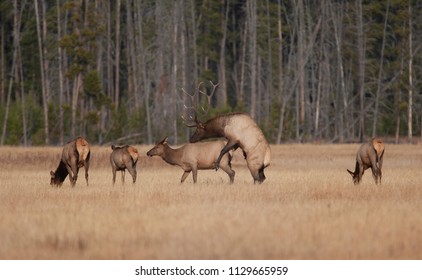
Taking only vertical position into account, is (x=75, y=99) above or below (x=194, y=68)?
below

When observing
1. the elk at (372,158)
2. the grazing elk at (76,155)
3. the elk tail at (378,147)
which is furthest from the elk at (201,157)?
the elk tail at (378,147)

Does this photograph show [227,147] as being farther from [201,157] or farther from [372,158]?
[372,158]

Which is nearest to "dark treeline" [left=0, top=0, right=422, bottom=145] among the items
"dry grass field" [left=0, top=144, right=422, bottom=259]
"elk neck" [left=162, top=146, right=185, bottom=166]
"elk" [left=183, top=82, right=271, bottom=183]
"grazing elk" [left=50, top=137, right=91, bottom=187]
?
"elk neck" [left=162, top=146, right=185, bottom=166]

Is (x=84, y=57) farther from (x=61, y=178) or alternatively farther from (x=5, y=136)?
(x=61, y=178)

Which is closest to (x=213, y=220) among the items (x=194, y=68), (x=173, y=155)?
(x=173, y=155)

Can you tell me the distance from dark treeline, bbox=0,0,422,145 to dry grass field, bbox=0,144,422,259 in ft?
51.9

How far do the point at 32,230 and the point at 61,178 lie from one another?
7.55 metres

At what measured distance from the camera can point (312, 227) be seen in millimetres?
10266

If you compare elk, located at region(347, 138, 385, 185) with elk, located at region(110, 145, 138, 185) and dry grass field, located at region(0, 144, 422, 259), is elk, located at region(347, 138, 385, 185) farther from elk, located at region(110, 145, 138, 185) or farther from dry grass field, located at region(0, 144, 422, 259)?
elk, located at region(110, 145, 138, 185)

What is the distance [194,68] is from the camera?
51.9 meters

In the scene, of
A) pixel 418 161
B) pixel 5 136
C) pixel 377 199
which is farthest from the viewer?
pixel 5 136

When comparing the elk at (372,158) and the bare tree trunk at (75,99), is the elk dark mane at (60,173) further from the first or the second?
the bare tree trunk at (75,99)

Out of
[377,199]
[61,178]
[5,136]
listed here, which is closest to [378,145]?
[377,199]

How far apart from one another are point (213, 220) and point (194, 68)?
1636 inches
